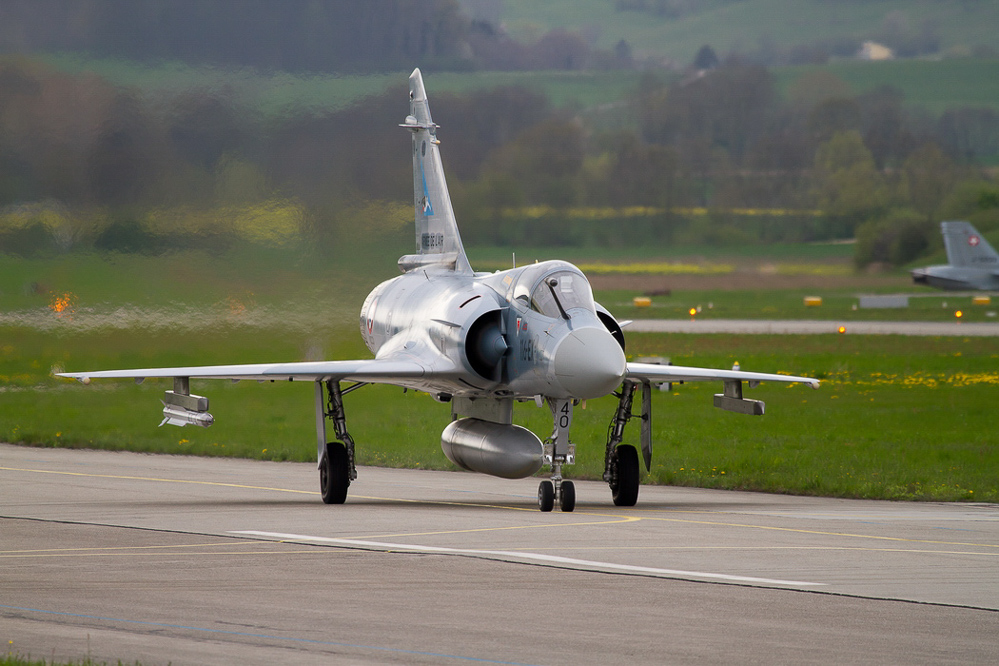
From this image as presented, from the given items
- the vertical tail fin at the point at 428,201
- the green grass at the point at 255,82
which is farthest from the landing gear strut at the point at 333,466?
the green grass at the point at 255,82

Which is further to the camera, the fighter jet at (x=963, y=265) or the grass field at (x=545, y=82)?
the fighter jet at (x=963, y=265)

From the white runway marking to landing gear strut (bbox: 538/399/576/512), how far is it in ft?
10.1

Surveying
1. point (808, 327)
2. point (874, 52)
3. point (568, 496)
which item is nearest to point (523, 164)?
point (808, 327)

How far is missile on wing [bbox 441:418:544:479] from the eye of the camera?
55.9 feet

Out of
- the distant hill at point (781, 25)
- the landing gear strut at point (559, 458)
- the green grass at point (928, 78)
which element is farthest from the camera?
the distant hill at point (781, 25)

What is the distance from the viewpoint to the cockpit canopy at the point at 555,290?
16.4 meters

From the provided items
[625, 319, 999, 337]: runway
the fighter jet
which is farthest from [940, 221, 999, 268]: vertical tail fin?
[625, 319, 999, 337]: runway

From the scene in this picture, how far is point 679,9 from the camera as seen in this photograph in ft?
300

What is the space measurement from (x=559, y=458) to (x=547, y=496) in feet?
1.85

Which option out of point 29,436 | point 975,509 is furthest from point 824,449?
point 29,436

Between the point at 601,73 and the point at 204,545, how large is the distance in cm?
4620

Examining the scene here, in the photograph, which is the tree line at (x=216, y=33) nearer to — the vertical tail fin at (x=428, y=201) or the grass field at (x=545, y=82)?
the grass field at (x=545, y=82)

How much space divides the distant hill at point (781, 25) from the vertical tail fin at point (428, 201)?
5362cm

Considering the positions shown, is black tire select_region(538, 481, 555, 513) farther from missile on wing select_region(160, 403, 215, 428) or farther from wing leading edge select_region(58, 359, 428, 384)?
missile on wing select_region(160, 403, 215, 428)
